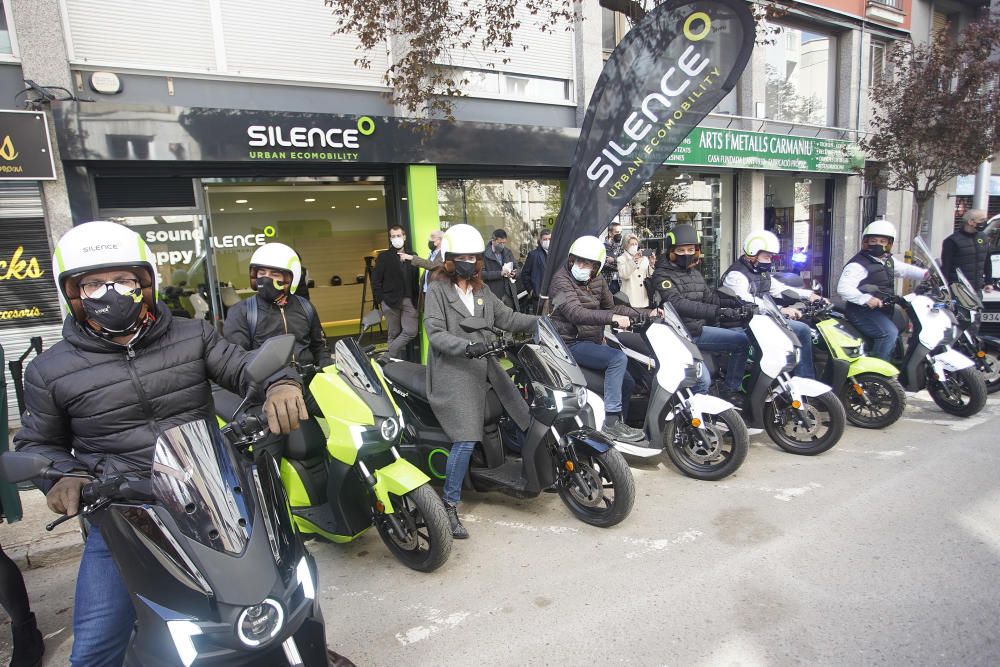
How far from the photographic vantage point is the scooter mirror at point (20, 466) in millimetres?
Answer: 1732

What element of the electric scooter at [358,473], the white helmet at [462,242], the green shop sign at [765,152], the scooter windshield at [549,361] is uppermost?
the green shop sign at [765,152]

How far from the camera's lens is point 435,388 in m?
3.94

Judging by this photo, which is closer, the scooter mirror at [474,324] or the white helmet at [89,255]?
the white helmet at [89,255]

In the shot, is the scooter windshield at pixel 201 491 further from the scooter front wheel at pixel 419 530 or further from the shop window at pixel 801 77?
the shop window at pixel 801 77

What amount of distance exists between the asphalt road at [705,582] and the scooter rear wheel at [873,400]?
2.61 feet

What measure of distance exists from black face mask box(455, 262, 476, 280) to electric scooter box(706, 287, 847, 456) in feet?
8.24

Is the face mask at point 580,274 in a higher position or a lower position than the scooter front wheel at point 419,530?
higher

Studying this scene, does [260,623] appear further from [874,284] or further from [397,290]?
[397,290]

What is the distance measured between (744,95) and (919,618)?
41.0 feet

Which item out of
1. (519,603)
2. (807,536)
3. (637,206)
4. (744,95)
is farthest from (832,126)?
(519,603)

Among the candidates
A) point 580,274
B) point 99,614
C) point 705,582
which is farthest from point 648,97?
point 99,614

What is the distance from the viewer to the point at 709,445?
4508 mm

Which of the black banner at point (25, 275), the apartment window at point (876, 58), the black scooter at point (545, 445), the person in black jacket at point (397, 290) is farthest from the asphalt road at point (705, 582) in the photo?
the apartment window at point (876, 58)

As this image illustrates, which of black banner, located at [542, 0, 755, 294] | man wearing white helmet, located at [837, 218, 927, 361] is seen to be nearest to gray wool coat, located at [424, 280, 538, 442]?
black banner, located at [542, 0, 755, 294]
